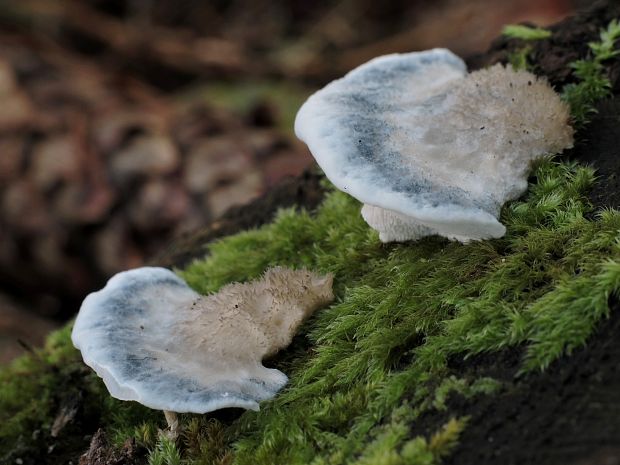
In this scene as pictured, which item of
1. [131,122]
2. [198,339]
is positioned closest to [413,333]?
[198,339]

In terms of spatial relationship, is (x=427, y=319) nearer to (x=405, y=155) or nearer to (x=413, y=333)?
Answer: (x=413, y=333)

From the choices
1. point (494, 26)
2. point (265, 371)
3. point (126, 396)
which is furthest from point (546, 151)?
point (494, 26)

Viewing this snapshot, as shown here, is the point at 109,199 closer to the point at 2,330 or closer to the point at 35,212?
the point at 35,212

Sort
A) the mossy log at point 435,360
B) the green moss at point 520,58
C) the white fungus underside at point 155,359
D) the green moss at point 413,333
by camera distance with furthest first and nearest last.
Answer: the green moss at point 520,58 → the white fungus underside at point 155,359 → the green moss at point 413,333 → the mossy log at point 435,360

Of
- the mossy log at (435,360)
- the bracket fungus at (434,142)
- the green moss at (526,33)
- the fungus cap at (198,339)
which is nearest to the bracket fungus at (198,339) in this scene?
the fungus cap at (198,339)

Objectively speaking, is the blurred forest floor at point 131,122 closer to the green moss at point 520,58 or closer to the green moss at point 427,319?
the green moss at point 520,58

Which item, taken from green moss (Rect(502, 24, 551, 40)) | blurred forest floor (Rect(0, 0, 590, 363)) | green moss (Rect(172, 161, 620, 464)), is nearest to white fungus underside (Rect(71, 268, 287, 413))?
green moss (Rect(172, 161, 620, 464))

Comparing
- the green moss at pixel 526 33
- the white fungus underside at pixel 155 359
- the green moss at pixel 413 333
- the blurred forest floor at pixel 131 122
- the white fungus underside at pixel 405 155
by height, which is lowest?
the blurred forest floor at pixel 131 122

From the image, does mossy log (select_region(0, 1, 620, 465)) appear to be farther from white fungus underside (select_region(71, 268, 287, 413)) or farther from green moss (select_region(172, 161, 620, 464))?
white fungus underside (select_region(71, 268, 287, 413))
